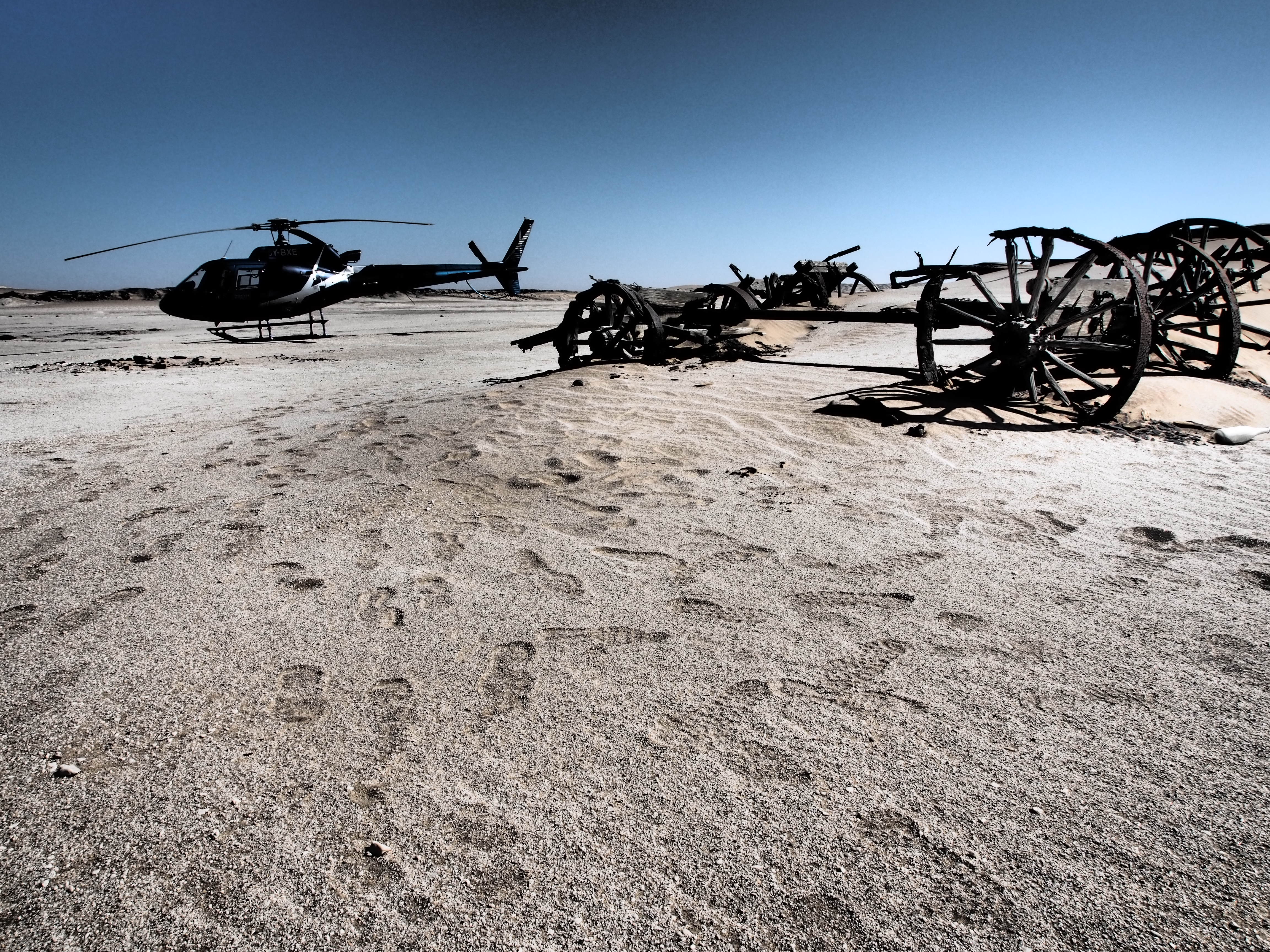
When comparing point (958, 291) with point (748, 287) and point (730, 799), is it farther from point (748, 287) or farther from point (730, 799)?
point (730, 799)

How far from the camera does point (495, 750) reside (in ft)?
6.42

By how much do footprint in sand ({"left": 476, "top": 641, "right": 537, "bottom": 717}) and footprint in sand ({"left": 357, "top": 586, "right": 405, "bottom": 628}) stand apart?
50cm

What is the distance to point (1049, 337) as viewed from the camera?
5664mm

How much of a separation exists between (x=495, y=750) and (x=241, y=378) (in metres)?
9.52

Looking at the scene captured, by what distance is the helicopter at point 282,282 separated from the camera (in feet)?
50.0

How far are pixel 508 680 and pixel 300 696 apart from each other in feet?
2.21

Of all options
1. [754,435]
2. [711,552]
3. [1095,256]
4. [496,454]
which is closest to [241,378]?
[496,454]

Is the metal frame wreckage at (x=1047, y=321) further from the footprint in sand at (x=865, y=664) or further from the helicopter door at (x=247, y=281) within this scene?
the helicopter door at (x=247, y=281)

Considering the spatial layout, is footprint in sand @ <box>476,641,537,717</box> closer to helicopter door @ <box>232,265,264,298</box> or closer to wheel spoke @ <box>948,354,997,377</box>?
wheel spoke @ <box>948,354,997,377</box>

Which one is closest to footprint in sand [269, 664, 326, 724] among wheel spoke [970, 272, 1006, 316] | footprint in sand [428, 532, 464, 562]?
footprint in sand [428, 532, 464, 562]

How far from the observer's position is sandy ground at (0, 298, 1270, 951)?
149 cm

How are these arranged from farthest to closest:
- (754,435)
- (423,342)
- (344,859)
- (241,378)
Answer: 1. (423,342)
2. (241,378)
3. (754,435)
4. (344,859)

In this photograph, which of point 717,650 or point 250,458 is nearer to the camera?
point 717,650

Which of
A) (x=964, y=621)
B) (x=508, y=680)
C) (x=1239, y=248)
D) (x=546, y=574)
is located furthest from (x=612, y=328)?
(x=1239, y=248)
